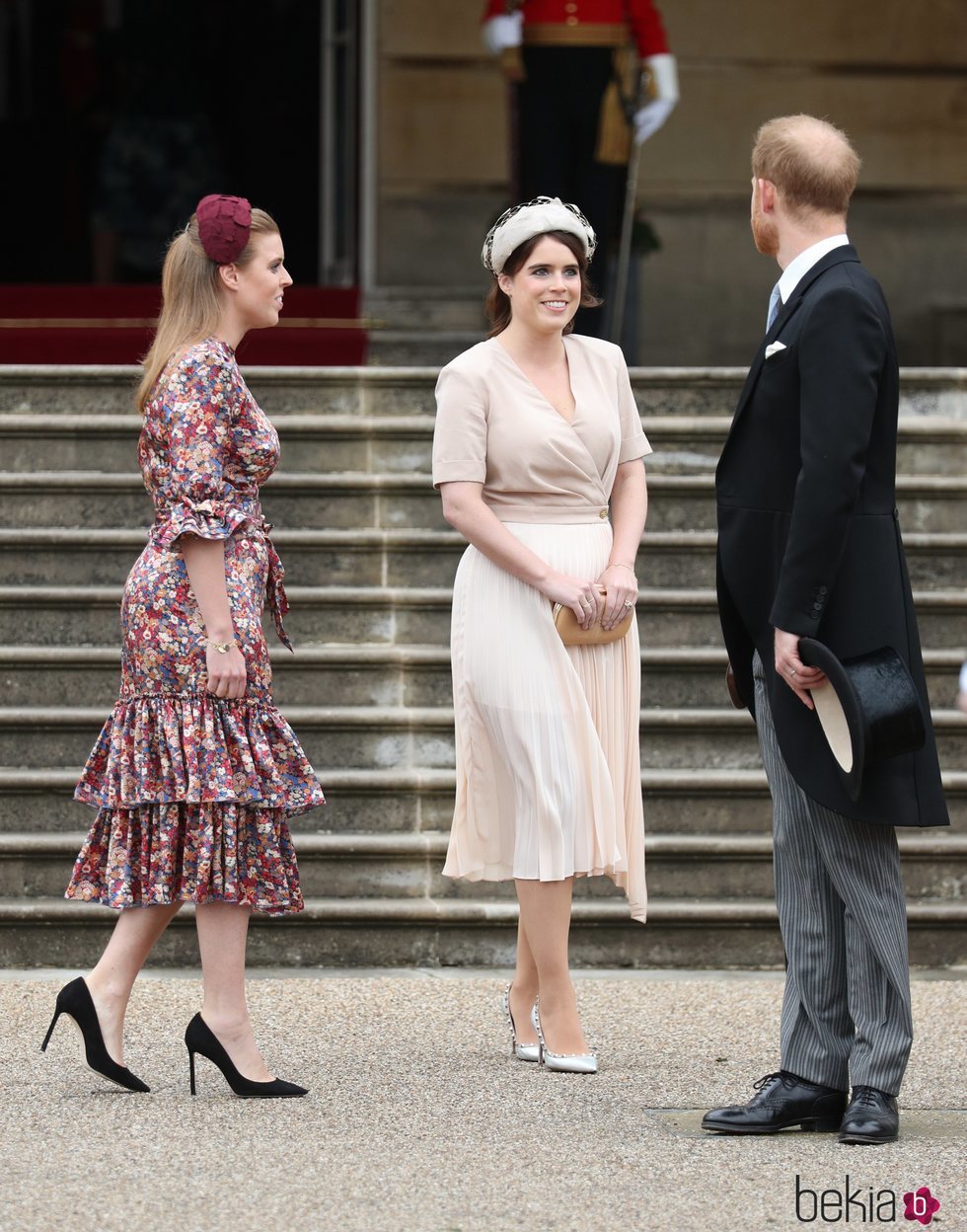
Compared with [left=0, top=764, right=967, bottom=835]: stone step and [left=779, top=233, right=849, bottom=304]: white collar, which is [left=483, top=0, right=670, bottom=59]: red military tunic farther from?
[left=779, top=233, right=849, bottom=304]: white collar

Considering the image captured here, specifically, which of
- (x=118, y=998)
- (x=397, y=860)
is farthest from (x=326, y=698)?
(x=118, y=998)

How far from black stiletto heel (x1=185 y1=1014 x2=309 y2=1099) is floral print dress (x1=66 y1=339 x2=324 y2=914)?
0.27m

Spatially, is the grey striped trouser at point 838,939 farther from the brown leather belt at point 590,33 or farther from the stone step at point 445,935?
the brown leather belt at point 590,33

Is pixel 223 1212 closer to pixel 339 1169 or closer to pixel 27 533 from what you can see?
pixel 339 1169

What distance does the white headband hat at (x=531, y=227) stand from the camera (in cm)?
494

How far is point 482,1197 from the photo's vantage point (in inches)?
154

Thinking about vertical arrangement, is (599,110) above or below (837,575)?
above

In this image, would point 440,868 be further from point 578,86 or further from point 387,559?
point 578,86

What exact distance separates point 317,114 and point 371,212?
3.77 metres

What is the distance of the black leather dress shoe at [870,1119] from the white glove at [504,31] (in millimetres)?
5295

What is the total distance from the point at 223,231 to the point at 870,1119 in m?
2.25

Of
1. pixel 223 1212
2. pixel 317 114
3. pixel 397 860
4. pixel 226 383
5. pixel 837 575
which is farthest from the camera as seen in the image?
pixel 317 114

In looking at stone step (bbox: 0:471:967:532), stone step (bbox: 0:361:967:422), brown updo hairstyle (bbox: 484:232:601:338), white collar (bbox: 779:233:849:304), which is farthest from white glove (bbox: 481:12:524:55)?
white collar (bbox: 779:233:849:304)

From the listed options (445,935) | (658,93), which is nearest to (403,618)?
(445,935)
